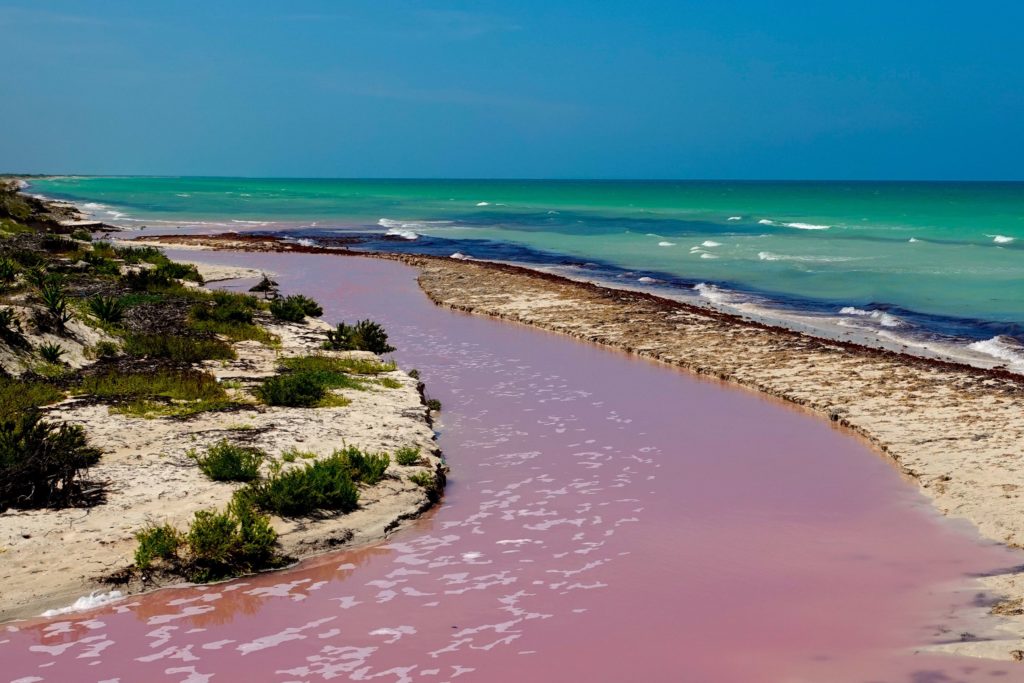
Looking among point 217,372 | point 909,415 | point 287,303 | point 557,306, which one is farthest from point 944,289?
point 217,372

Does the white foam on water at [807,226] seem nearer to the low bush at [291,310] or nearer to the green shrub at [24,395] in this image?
the low bush at [291,310]

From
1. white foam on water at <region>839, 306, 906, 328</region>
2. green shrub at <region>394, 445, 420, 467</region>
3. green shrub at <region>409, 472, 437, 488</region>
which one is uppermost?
white foam on water at <region>839, 306, 906, 328</region>

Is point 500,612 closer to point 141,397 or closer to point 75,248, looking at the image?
point 141,397

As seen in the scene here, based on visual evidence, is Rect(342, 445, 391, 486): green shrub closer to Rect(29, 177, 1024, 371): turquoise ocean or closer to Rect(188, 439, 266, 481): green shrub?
Rect(188, 439, 266, 481): green shrub

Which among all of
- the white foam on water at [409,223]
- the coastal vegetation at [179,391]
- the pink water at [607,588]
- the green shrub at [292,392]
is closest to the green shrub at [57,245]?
the coastal vegetation at [179,391]

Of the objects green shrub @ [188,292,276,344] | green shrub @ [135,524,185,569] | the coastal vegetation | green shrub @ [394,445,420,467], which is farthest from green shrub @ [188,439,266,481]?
green shrub @ [188,292,276,344]

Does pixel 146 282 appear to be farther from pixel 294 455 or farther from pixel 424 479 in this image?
pixel 424 479

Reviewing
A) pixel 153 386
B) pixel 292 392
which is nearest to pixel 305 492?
pixel 292 392
